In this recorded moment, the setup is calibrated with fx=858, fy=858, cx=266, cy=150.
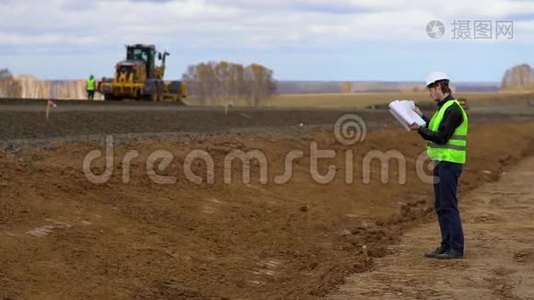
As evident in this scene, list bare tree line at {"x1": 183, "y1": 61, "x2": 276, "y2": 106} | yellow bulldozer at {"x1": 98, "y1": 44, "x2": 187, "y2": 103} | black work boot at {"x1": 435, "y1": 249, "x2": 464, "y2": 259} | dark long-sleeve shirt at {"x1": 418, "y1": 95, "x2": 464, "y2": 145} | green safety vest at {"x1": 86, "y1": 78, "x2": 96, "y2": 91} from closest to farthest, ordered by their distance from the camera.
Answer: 1. dark long-sleeve shirt at {"x1": 418, "y1": 95, "x2": 464, "y2": 145}
2. black work boot at {"x1": 435, "y1": 249, "x2": 464, "y2": 259}
3. yellow bulldozer at {"x1": 98, "y1": 44, "x2": 187, "y2": 103}
4. green safety vest at {"x1": 86, "y1": 78, "x2": 96, "y2": 91}
5. bare tree line at {"x1": 183, "y1": 61, "x2": 276, "y2": 106}

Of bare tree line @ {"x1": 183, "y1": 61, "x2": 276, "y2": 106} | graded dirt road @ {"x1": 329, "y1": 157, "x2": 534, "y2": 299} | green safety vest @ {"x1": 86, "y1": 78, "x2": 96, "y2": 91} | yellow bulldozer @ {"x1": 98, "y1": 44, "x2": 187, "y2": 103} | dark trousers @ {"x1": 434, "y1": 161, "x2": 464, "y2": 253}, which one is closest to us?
graded dirt road @ {"x1": 329, "y1": 157, "x2": 534, "y2": 299}

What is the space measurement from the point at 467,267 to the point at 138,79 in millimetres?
37263

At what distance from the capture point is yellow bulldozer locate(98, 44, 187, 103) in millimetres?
45156

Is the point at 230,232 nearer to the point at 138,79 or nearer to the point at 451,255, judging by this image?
the point at 451,255

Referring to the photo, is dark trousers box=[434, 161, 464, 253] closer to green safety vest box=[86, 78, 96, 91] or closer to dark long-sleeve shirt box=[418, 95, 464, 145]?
dark long-sleeve shirt box=[418, 95, 464, 145]

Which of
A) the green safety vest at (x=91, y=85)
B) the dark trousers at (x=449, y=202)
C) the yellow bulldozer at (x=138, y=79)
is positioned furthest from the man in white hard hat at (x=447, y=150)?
the green safety vest at (x=91, y=85)

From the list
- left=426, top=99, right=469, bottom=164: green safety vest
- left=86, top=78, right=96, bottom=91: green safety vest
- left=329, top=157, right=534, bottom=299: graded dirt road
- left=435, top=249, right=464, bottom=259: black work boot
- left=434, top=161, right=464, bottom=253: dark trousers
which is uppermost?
left=86, top=78, right=96, bottom=91: green safety vest

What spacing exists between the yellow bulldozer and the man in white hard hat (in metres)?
36.0

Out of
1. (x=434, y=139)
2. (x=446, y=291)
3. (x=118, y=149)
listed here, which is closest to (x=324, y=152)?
(x=118, y=149)

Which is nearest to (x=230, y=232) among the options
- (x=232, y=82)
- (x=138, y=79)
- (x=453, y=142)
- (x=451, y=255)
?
(x=451, y=255)

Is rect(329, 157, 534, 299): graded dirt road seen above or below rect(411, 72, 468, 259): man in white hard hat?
below

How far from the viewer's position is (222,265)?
988 centimetres

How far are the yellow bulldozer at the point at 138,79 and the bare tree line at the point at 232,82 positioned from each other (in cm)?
5234

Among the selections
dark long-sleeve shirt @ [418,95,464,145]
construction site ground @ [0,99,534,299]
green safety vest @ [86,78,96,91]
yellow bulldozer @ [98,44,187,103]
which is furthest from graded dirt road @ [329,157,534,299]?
green safety vest @ [86,78,96,91]
